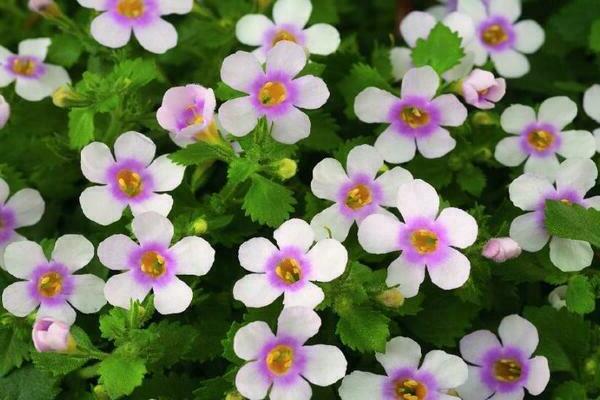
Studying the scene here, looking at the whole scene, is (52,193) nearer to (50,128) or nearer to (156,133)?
(50,128)

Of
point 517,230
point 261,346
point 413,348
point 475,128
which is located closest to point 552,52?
point 475,128

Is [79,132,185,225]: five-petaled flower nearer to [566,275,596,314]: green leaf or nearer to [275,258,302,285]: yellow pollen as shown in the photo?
[275,258,302,285]: yellow pollen

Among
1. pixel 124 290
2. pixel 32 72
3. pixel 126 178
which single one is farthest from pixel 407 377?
pixel 32 72

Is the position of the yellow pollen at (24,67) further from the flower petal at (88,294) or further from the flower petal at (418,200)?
the flower petal at (418,200)

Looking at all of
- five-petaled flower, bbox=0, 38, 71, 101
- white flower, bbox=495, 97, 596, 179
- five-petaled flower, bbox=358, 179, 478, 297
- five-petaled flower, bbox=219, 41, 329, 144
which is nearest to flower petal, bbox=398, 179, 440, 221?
five-petaled flower, bbox=358, 179, 478, 297

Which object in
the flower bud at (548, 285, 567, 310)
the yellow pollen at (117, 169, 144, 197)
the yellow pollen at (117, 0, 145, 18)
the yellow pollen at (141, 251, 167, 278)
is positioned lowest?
the flower bud at (548, 285, 567, 310)

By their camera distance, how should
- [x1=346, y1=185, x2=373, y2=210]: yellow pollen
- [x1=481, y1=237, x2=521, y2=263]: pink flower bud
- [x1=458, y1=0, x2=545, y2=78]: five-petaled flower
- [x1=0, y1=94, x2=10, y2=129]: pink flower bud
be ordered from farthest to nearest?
[x1=458, y1=0, x2=545, y2=78]: five-petaled flower < [x1=0, y1=94, x2=10, y2=129]: pink flower bud < [x1=346, y1=185, x2=373, y2=210]: yellow pollen < [x1=481, y1=237, x2=521, y2=263]: pink flower bud

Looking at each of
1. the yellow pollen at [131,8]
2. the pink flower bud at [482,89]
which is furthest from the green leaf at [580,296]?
the yellow pollen at [131,8]
